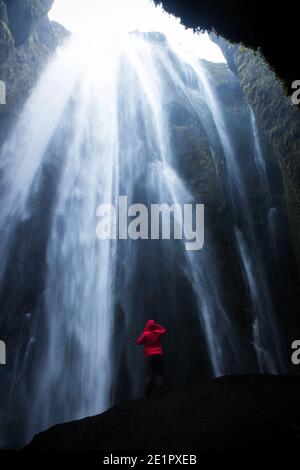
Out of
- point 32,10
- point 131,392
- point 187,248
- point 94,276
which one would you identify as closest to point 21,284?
point 94,276

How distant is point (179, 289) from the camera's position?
50.2 ft

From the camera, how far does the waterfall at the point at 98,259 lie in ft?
42.2

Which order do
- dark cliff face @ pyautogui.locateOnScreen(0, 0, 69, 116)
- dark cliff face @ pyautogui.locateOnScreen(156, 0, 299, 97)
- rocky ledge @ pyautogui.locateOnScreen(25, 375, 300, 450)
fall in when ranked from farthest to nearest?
dark cliff face @ pyautogui.locateOnScreen(0, 0, 69, 116) < dark cliff face @ pyautogui.locateOnScreen(156, 0, 299, 97) < rocky ledge @ pyautogui.locateOnScreen(25, 375, 300, 450)

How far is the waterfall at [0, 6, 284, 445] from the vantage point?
506 inches

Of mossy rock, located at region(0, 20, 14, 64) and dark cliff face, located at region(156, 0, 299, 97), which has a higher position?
mossy rock, located at region(0, 20, 14, 64)

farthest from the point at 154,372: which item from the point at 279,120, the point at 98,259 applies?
the point at 279,120

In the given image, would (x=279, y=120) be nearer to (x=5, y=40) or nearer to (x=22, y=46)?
(x=5, y=40)

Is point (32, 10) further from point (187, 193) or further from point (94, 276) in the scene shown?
point (94, 276)

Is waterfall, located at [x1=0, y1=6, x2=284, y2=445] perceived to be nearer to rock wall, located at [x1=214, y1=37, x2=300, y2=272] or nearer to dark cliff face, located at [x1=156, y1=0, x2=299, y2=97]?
rock wall, located at [x1=214, y1=37, x2=300, y2=272]

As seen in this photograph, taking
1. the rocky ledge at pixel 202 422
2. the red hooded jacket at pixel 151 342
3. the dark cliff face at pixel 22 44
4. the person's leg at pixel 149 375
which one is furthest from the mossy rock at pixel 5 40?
the rocky ledge at pixel 202 422

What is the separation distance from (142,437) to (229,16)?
302 inches

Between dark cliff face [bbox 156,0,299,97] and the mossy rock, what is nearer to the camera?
dark cliff face [bbox 156,0,299,97]

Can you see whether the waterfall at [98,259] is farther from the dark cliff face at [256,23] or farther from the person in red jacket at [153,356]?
the dark cliff face at [256,23]

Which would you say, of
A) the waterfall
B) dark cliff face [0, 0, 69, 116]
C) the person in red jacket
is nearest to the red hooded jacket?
the person in red jacket
